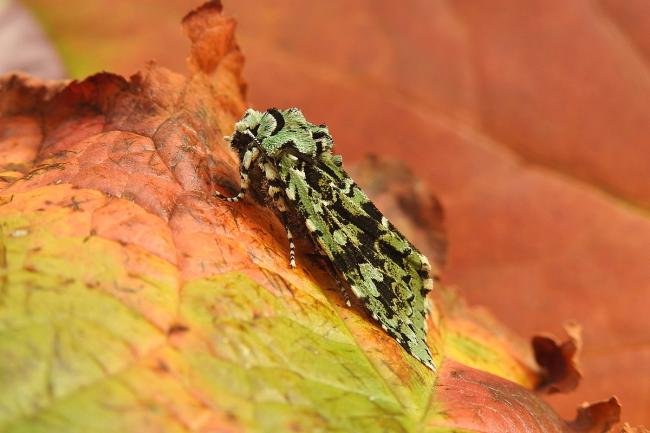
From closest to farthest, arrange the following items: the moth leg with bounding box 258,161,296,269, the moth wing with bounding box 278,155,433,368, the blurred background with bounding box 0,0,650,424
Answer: the moth wing with bounding box 278,155,433,368, the moth leg with bounding box 258,161,296,269, the blurred background with bounding box 0,0,650,424

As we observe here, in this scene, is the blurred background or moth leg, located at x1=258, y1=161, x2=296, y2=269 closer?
moth leg, located at x1=258, y1=161, x2=296, y2=269

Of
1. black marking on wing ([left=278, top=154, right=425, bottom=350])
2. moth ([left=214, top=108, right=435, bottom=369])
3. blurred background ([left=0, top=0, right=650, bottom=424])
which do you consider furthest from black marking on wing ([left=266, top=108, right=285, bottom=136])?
blurred background ([left=0, top=0, right=650, bottom=424])

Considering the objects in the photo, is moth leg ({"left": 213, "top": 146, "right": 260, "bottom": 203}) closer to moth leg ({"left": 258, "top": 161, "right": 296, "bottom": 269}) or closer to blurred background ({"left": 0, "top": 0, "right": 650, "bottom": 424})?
moth leg ({"left": 258, "top": 161, "right": 296, "bottom": 269})

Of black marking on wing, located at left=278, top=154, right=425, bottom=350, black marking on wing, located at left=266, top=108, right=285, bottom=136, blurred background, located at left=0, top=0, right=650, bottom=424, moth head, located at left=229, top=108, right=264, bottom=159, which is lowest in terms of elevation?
black marking on wing, located at left=278, top=154, right=425, bottom=350

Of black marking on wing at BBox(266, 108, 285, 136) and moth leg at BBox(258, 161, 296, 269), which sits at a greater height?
black marking on wing at BBox(266, 108, 285, 136)

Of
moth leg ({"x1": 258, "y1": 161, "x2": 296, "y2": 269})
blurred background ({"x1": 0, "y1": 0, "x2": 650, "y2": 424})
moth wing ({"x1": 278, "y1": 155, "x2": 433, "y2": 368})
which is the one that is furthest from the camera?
blurred background ({"x1": 0, "y1": 0, "x2": 650, "y2": 424})

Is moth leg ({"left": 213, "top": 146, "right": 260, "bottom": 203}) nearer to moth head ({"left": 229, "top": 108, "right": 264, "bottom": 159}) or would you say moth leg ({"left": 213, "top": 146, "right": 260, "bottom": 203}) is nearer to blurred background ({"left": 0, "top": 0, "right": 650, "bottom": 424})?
moth head ({"left": 229, "top": 108, "right": 264, "bottom": 159})

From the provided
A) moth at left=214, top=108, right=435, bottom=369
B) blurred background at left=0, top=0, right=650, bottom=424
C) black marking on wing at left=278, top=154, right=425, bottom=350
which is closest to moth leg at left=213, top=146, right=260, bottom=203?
moth at left=214, top=108, right=435, bottom=369
